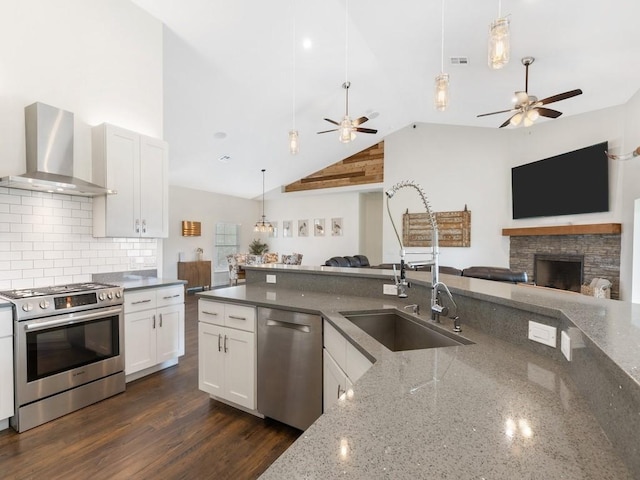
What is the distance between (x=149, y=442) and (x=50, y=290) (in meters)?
1.42

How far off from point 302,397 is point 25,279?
2478mm

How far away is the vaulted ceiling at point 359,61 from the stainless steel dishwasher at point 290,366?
303 centimetres

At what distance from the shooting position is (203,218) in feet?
28.9

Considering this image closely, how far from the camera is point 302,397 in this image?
204 cm

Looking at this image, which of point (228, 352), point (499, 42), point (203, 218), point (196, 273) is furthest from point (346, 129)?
point (203, 218)

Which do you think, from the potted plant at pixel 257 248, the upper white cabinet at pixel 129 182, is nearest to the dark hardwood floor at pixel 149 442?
the upper white cabinet at pixel 129 182

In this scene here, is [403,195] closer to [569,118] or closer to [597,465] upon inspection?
[569,118]

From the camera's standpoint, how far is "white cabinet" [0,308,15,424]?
2.12 meters

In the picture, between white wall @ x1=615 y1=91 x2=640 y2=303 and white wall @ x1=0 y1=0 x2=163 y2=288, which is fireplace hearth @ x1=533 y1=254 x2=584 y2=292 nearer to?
white wall @ x1=615 y1=91 x2=640 y2=303

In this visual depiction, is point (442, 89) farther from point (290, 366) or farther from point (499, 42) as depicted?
point (290, 366)

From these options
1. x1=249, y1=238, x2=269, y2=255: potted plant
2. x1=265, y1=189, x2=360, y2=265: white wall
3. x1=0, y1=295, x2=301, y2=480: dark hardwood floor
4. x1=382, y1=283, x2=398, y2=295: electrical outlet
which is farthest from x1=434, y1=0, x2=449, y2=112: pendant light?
x1=249, y1=238, x2=269, y2=255: potted plant

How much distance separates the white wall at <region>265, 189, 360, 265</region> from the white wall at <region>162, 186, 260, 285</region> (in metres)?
0.75

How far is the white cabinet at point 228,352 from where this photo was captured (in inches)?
88.8

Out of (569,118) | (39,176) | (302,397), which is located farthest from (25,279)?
(569,118)
